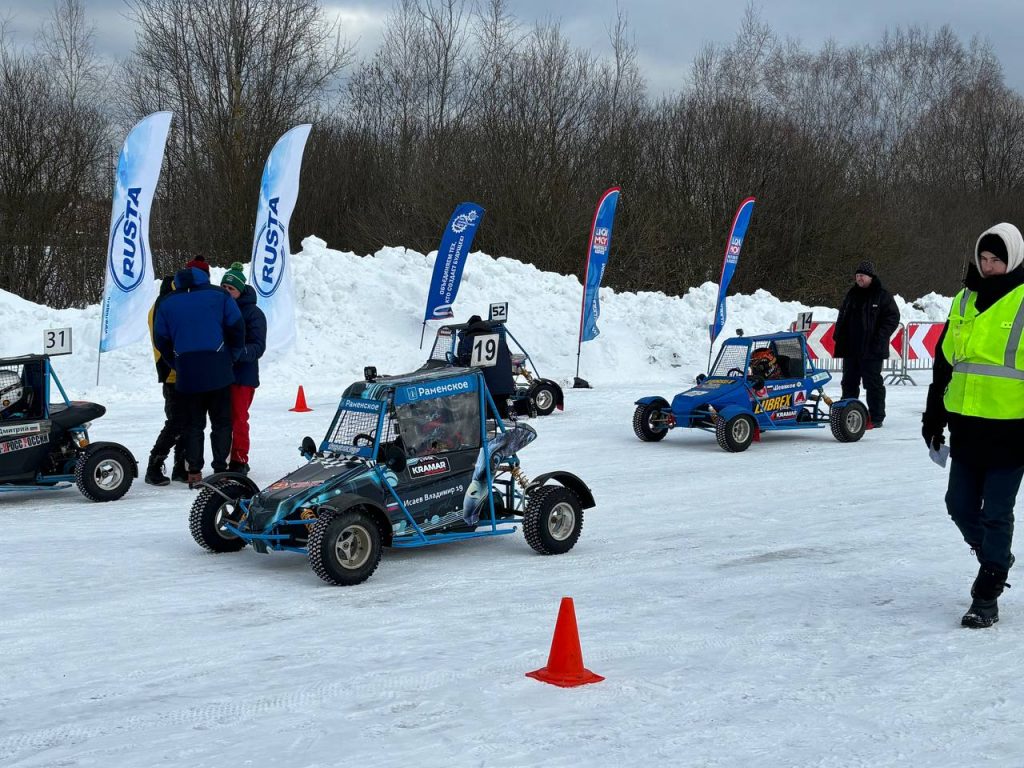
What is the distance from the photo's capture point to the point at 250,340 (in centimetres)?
1156

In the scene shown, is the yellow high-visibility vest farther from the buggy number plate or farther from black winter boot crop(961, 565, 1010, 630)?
the buggy number plate

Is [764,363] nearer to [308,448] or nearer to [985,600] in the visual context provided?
[308,448]

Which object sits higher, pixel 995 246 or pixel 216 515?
pixel 995 246

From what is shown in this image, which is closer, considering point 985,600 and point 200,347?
point 985,600

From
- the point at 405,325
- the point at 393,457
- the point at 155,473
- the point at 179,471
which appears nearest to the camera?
the point at 393,457

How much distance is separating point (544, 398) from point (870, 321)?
4908mm

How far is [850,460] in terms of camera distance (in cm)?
1311

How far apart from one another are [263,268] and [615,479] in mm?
11398

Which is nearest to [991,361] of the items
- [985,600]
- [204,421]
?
[985,600]

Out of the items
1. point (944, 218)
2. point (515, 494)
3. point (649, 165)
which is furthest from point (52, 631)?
point (944, 218)

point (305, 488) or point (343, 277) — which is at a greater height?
point (343, 277)

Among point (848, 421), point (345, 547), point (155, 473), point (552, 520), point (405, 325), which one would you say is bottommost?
point (155, 473)

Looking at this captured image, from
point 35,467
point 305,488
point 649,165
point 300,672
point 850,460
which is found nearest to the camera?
point 300,672

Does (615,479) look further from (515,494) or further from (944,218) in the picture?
(944,218)
